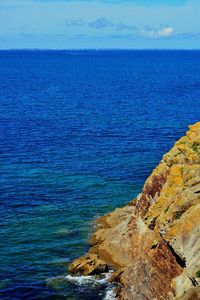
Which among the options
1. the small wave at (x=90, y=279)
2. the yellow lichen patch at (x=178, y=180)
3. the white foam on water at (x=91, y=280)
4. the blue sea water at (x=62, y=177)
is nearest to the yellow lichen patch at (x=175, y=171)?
the yellow lichen patch at (x=178, y=180)

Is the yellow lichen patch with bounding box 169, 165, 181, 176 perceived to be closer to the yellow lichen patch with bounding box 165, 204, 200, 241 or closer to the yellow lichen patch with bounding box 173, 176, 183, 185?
the yellow lichen patch with bounding box 173, 176, 183, 185

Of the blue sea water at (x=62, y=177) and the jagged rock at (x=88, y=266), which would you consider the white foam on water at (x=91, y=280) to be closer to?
the jagged rock at (x=88, y=266)

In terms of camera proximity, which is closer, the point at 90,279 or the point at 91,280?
the point at 91,280

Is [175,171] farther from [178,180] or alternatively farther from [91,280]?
[91,280]

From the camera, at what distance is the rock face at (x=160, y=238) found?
1881 inches

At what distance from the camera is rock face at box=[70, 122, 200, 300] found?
157 feet

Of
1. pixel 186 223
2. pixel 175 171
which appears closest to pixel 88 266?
pixel 175 171

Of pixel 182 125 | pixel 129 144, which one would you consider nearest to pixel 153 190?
pixel 129 144

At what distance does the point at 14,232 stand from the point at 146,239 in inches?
824

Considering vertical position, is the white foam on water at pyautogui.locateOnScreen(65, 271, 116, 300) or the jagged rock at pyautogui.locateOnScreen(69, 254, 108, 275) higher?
the jagged rock at pyautogui.locateOnScreen(69, 254, 108, 275)

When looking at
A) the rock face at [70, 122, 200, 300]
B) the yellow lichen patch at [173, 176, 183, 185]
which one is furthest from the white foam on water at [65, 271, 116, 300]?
the yellow lichen patch at [173, 176, 183, 185]

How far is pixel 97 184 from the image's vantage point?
91125 millimetres

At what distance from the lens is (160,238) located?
5453cm

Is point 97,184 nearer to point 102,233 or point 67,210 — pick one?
point 67,210
